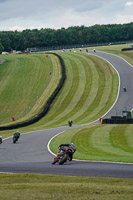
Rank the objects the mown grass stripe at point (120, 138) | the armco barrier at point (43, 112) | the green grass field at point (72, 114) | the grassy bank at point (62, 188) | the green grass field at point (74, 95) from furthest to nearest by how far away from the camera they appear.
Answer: the green grass field at point (74, 95)
the armco barrier at point (43, 112)
the mown grass stripe at point (120, 138)
the green grass field at point (72, 114)
the grassy bank at point (62, 188)

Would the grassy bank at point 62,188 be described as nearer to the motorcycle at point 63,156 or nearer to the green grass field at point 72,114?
the green grass field at point 72,114

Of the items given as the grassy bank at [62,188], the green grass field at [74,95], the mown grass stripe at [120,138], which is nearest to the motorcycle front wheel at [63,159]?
the grassy bank at [62,188]

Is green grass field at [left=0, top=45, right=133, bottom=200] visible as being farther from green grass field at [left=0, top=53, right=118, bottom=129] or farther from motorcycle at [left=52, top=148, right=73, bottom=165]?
motorcycle at [left=52, top=148, right=73, bottom=165]

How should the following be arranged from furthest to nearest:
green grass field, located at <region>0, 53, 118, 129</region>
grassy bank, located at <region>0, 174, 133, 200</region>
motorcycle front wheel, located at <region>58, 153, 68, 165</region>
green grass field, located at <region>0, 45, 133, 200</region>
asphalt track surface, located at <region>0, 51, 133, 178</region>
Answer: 1. green grass field, located at <region>0, 53, 118, 129</region>
2. motorcycle front wheel, located at <region>58, 153, 68, 165</region>
3. asphalt track surface, located at <region>0, 51, 133, 178</region>
4. green grass field, located at <region>0, 45, 133, 200</region>
5. grassy bank, located at <region>0, 174, 133, 200</region>

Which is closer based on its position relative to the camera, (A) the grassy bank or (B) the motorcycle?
(A) the grassy bank

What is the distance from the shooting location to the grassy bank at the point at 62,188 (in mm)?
17625

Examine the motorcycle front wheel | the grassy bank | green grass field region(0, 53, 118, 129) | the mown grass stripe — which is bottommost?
green grass field region(0, 53, 118, 129)

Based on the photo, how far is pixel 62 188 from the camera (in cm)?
1939

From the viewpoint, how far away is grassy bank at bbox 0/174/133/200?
1762cm

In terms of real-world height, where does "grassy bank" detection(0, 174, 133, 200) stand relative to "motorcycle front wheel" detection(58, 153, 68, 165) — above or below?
above

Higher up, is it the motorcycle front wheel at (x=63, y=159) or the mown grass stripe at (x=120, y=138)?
the motorcycle front wheel at (x=63, y=159)

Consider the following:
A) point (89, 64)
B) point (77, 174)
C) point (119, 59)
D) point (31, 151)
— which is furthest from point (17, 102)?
point (77, 174)

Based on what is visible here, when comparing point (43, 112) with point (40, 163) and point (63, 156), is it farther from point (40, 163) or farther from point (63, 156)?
point (63, 156)

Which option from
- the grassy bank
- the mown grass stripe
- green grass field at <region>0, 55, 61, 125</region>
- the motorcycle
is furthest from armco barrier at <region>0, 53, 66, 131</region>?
the grassy bank
